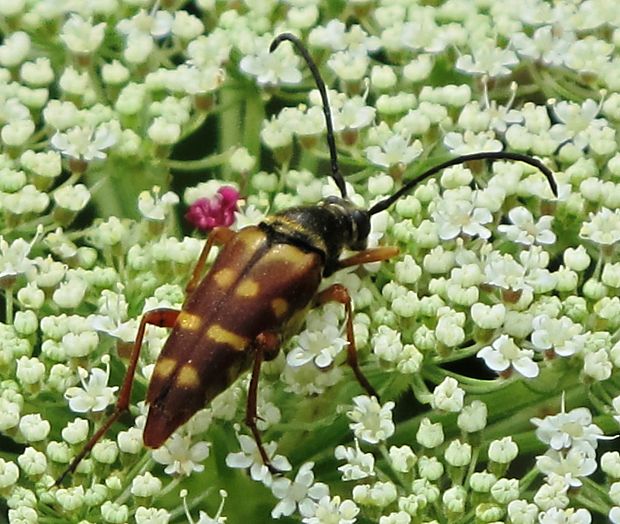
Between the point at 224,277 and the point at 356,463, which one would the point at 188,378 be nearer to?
the point at 224,277

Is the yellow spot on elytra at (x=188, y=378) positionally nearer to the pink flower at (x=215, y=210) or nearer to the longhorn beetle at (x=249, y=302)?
the longhorn beetle at (x=249, y=302)

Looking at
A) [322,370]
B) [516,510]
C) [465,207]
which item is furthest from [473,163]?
[516,510]

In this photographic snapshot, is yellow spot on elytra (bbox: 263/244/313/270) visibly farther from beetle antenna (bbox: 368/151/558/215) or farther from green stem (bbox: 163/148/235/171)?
green stem (bbox: 163/148/235/171)

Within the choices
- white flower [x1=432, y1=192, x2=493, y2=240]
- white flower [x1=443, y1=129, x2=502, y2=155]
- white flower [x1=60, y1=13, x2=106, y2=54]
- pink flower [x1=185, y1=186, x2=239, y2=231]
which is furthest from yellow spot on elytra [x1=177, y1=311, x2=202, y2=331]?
white flower [x1=60, y1=13, x2=106, y2=54]

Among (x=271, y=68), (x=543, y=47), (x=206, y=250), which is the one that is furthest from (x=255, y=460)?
(x=543, y=47)

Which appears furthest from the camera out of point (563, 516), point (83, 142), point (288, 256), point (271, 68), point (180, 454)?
point (271, 68)
